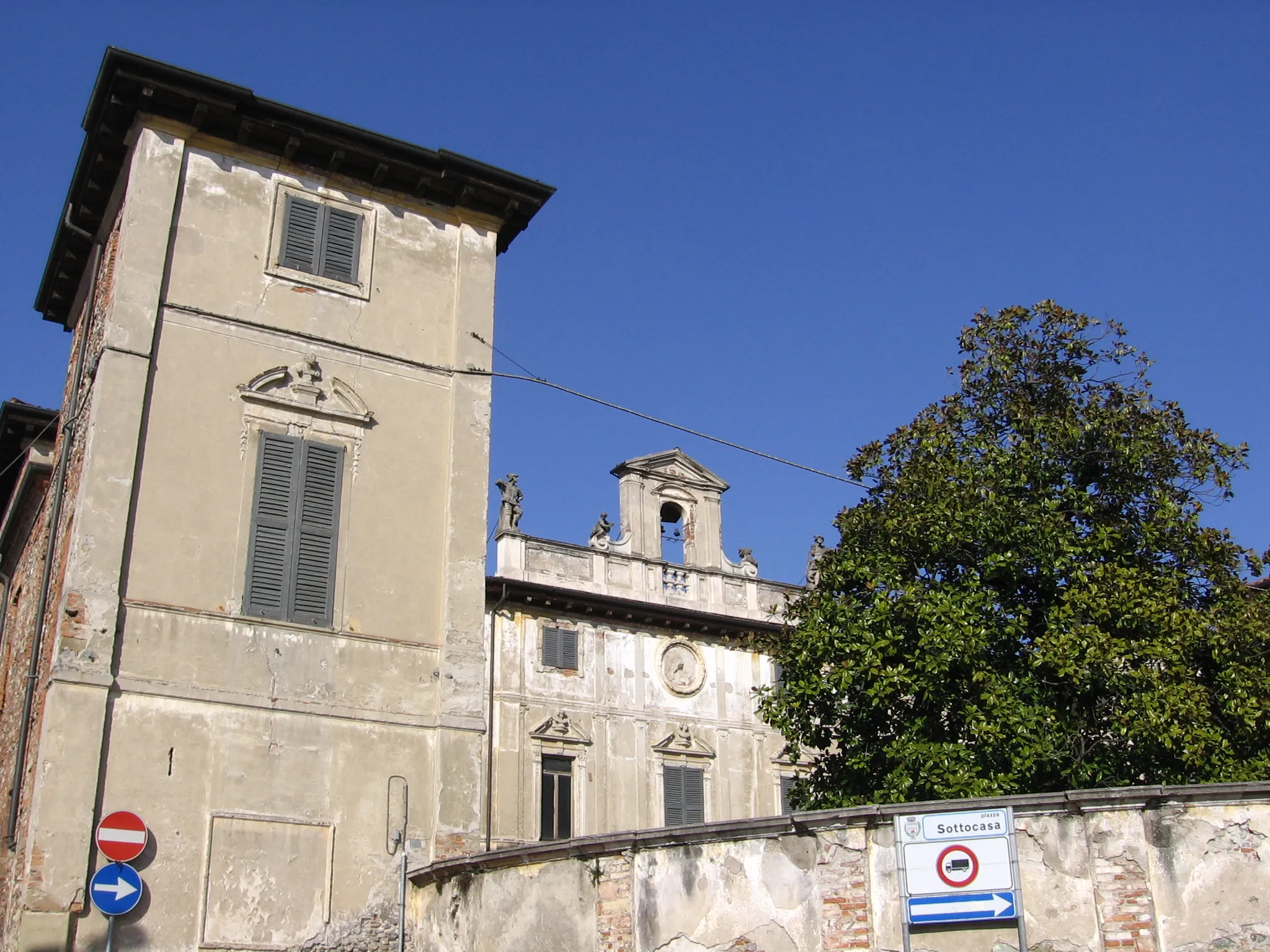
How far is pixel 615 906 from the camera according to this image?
39.2ft

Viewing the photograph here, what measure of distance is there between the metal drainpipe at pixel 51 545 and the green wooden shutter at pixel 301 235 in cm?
256

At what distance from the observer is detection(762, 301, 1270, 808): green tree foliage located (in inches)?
585

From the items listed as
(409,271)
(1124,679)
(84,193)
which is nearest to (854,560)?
(1124,679)

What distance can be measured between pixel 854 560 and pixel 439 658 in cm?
528

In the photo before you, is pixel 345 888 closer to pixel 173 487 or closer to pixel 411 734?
pixel 411 734

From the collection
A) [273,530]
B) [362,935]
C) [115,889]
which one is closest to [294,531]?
[273,530]

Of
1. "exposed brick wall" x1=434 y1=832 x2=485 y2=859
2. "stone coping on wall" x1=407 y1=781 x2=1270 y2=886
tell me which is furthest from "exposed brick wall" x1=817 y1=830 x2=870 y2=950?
"exposed brick wall" x1=434 y1=832 x2=485 y2=859

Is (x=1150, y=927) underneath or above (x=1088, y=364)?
underneath

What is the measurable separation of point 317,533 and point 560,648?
49.8 feet

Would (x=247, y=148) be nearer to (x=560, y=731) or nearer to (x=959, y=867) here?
(x=959, y=867)

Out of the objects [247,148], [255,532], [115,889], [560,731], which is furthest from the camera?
[560,731]

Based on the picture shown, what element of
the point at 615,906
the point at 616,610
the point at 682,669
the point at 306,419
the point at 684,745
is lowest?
the point at 615,906

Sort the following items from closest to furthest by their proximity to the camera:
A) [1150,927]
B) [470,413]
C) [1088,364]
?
[1150,927] → [470,413] → [1088,364]

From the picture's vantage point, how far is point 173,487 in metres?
14.1
